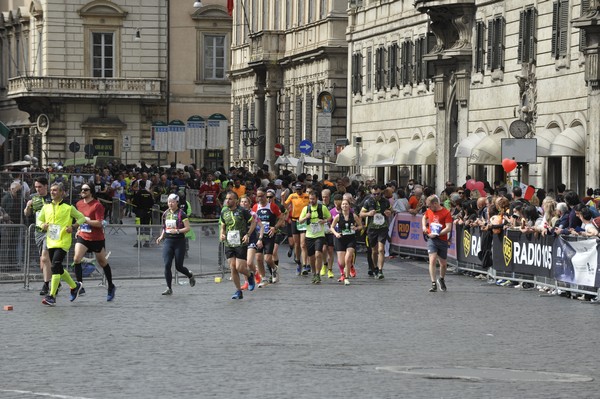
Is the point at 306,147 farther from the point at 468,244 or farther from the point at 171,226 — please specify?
the point at 171,226

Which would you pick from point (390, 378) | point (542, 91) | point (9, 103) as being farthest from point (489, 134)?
point (9, 103)

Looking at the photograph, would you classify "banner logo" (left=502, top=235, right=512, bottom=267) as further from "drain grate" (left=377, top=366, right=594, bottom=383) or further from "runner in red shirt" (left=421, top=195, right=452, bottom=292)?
"drain grate" (left=377, top=366, right=594, bottom=383)

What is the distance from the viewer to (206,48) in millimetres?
97562

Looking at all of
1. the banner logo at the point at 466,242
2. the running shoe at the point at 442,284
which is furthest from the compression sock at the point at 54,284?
the banner logo at the point at 466,242

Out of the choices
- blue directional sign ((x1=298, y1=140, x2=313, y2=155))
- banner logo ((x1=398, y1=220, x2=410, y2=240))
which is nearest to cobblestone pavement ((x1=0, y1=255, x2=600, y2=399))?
banner logo ((x1=398, y1=220, x2=410, y2=240))

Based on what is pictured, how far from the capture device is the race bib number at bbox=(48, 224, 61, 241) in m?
25.6

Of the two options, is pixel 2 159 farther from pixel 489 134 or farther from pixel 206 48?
pixel 489 134

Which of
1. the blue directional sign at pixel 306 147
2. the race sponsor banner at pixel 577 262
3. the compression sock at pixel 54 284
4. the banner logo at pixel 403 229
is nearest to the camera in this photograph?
the compression sock at pixel 54 284

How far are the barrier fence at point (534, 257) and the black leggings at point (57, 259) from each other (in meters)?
7.55

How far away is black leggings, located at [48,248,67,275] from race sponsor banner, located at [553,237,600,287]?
7542 millimetres

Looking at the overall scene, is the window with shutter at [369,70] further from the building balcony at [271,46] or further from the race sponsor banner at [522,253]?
the race sponsor banner at [522,253]

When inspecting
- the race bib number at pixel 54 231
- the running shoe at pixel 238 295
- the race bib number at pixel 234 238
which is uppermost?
the race bib number at pixel 54 231

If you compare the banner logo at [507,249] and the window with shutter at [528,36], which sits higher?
the window with shutter at [528,36]

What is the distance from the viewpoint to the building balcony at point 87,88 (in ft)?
310
